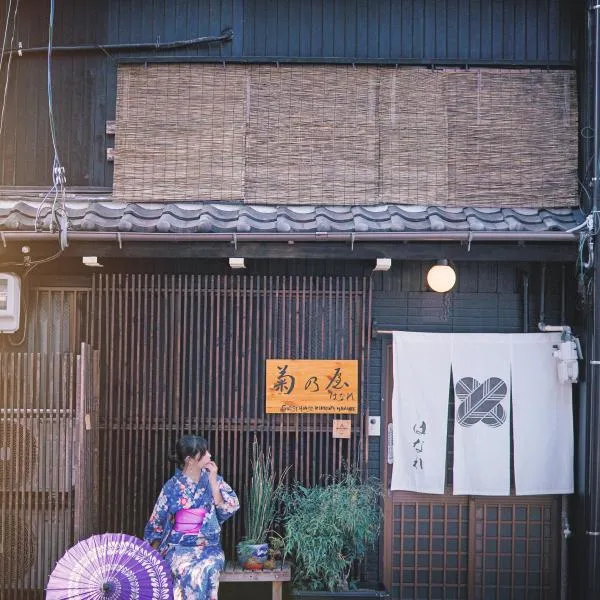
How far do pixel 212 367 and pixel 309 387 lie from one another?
109 centimetres

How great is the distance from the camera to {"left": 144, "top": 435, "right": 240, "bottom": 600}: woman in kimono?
25.3ft

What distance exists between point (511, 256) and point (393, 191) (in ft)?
5.06

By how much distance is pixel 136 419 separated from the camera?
9.14 metres

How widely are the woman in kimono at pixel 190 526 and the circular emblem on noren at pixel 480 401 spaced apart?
2.94 meters

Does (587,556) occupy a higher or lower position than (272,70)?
lower

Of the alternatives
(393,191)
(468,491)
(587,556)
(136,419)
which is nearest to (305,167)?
(393,191)

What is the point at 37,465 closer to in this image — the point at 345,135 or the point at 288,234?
the point at 288,234

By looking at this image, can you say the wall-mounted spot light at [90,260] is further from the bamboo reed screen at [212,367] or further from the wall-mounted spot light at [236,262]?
the wall-mounted spot light at [236,262]

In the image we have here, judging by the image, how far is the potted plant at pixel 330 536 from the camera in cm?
846

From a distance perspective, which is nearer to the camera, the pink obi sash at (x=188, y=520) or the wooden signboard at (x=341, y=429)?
the pink obi sash at (x=188, y=520)

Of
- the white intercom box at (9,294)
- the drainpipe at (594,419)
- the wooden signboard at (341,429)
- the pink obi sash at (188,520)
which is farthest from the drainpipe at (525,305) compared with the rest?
the white intercom box at (9,294)

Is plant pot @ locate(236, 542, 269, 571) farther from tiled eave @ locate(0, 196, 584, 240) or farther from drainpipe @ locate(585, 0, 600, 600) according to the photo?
drainpipe @ locate(585, 0, 600, 600)

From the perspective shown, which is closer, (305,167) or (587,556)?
(587,556)

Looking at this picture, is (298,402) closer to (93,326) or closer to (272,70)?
(93,326)
